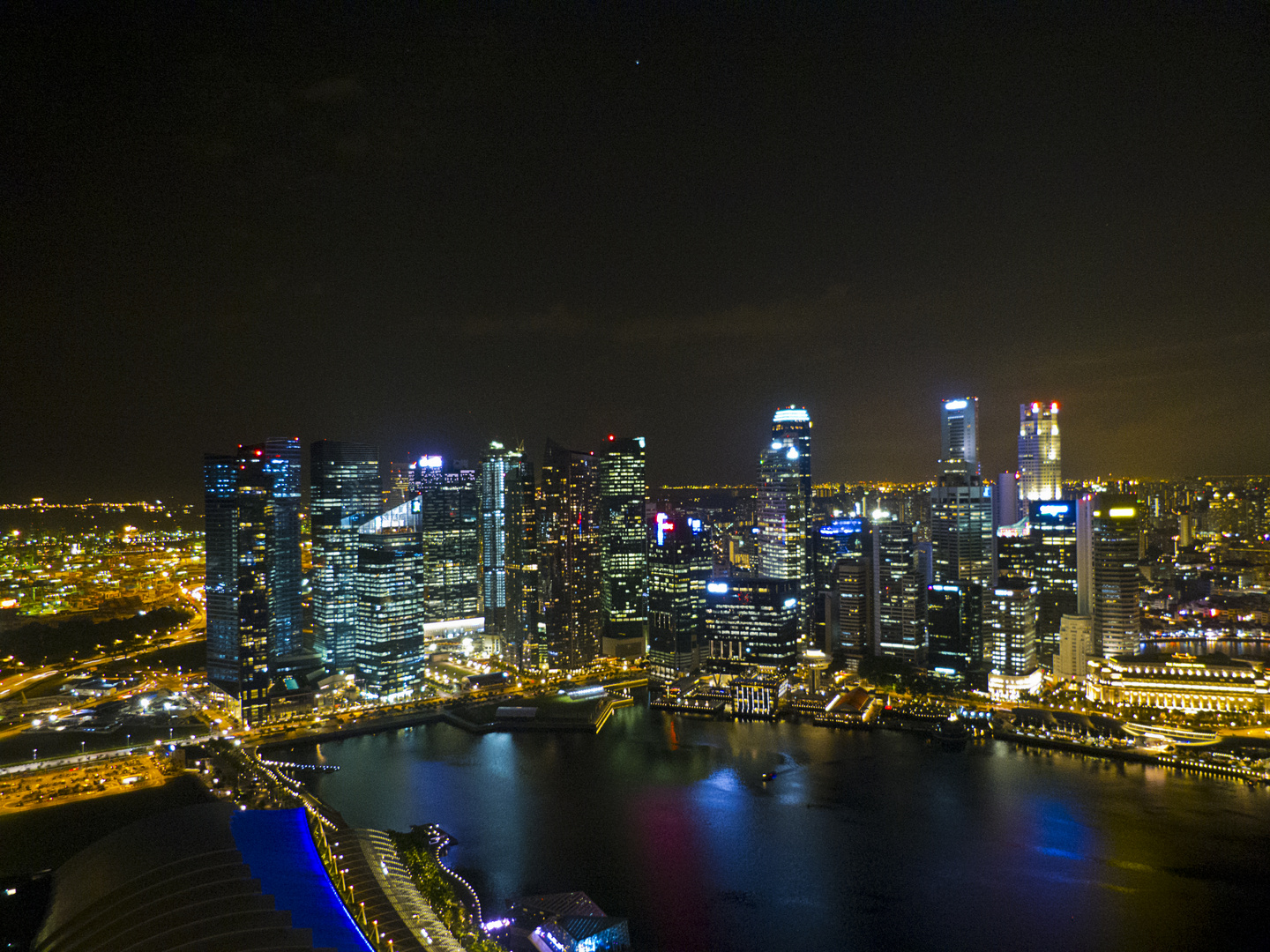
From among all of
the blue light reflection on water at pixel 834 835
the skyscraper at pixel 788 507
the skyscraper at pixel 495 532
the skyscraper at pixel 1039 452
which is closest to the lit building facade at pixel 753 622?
the skyscraper at pixel 788 507

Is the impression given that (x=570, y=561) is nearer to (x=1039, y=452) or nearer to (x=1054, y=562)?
(x=1054, y=562)

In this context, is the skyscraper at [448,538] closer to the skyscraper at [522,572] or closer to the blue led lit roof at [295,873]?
the skyscraper at [522,572]

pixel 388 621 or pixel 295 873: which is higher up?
pixel 388 621

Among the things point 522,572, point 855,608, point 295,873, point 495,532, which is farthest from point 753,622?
point 295,873

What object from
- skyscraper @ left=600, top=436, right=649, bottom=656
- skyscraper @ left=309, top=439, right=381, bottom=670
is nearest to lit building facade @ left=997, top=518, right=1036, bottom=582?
skyscraper @ left=600, top=436, right=649, bottom=656

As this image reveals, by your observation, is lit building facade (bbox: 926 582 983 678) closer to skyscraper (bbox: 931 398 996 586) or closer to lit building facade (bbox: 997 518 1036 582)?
skyscraper (bbox: 931 398 996 586)

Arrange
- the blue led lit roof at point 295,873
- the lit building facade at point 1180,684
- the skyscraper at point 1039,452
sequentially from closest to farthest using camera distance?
the blue led lit roof at point 295,873 → the lit building facade at point 1180,684 → the skyscraper at point 1039,452
